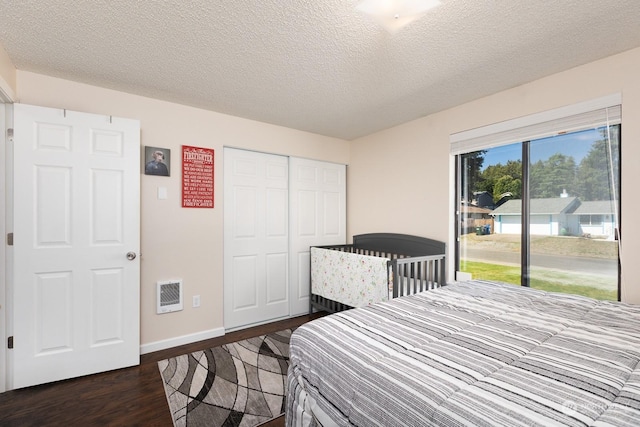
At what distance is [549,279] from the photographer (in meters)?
2.34

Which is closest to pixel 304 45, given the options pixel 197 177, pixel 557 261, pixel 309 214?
pixel 197 177

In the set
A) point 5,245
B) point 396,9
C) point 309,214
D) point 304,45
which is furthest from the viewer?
point 309,214

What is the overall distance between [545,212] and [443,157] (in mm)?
976

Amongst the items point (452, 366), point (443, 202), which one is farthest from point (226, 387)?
point (443, 202)

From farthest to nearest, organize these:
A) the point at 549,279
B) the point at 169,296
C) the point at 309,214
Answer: the point at 309,214
the point at 169,296
the point at 549,279

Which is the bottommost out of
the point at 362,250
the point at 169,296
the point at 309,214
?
the point at 169,296

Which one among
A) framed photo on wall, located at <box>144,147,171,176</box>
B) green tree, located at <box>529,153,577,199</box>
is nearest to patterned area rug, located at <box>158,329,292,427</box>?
framed photo on wall, located at <box>144,147,171,176</box>

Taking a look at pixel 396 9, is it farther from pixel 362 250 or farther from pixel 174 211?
pixel 362 250

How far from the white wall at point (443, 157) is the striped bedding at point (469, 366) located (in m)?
0.90

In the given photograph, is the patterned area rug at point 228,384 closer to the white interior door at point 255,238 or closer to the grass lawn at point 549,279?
the white interior door at point 255,238

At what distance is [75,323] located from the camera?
220 cm

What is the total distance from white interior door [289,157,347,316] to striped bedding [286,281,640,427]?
2.10 m

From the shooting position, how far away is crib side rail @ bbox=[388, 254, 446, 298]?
97.4 inches

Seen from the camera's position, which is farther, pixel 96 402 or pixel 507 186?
pixel 507 186
